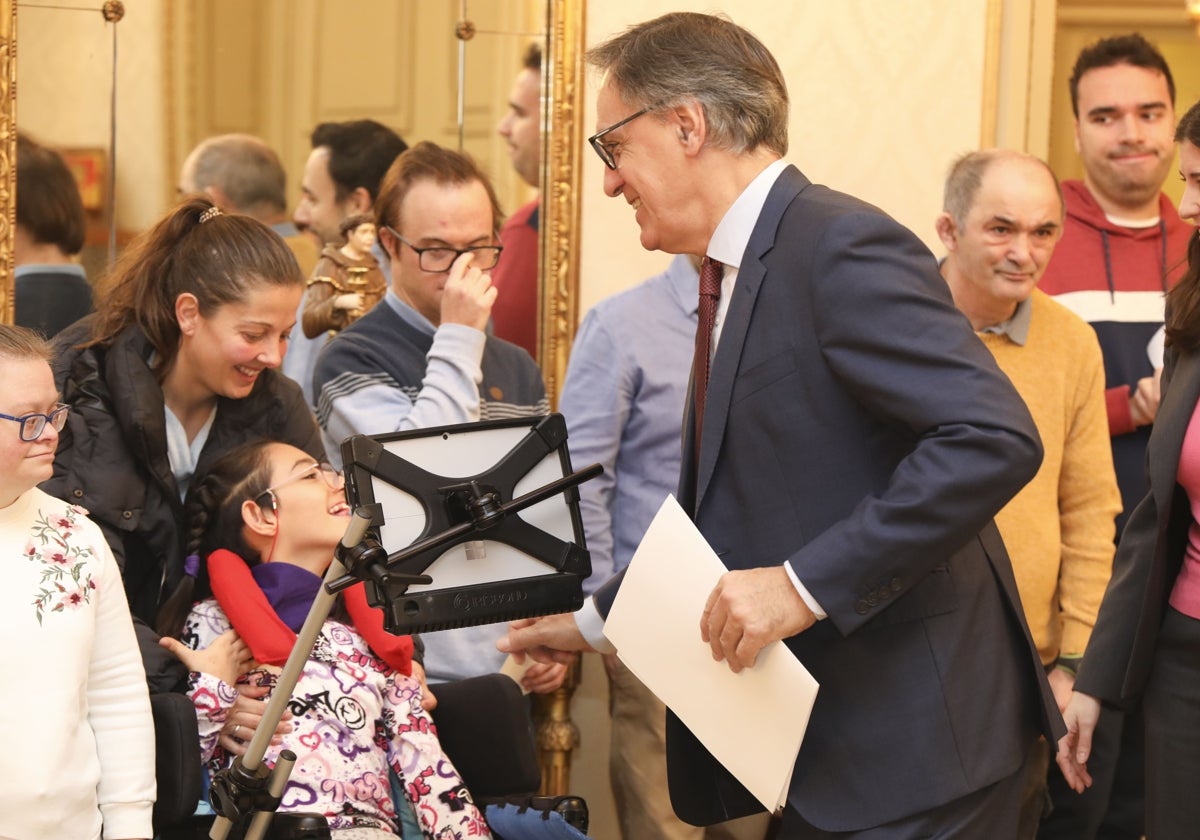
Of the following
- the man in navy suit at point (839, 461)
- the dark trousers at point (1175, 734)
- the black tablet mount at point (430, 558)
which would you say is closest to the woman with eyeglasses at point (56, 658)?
the black tablet mount at point (430, 558)

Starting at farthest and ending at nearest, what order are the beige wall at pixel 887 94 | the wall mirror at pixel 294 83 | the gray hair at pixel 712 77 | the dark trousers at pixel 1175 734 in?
the beige wall at pixel 887 94
the wall mirror at pixel 294 83
the dark trousers at pixel 1175 734
the gray hair at pixel 712 77

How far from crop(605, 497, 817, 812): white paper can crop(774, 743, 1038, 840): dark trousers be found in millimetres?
87

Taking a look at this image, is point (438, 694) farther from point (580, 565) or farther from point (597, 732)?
point (597, 732)

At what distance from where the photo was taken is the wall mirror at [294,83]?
3113mm

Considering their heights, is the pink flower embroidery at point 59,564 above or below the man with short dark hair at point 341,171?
below

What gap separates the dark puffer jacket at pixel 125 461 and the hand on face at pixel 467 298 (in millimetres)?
596

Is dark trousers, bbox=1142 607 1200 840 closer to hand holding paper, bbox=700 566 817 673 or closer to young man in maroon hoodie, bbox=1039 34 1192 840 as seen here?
hand holding paper, bbox=700 566 817 673

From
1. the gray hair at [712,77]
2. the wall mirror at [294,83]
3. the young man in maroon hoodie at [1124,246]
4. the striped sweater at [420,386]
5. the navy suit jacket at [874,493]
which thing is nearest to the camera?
the navy suit jacket at [874,493]

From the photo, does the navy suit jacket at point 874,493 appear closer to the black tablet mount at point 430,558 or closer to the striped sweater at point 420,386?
the black tablet mount at point 430,558

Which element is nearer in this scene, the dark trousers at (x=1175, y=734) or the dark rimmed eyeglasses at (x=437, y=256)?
the dark trousers at (x=1175, y=734)

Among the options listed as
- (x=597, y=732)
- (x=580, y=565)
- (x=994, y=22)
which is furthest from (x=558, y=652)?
(x=994, y=22)

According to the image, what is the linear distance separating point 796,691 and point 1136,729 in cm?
192

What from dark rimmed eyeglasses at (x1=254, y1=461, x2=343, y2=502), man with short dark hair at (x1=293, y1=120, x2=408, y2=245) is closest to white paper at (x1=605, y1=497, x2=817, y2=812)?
dark rimmed eyeglasses at (x1=254, y1=461, x2=343, y2=502)

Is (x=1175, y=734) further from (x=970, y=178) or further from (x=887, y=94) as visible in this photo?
(x=887, y=94)
